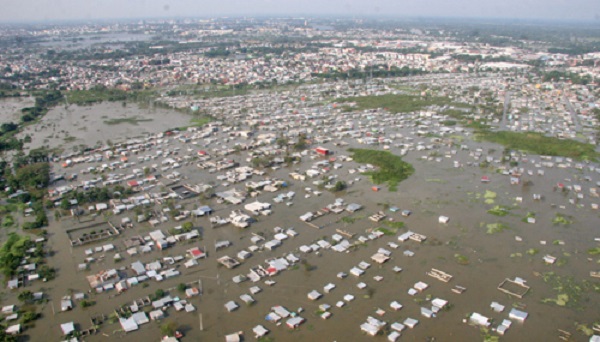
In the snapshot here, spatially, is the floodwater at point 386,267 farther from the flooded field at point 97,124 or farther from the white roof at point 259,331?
the flooded field at point 97,124

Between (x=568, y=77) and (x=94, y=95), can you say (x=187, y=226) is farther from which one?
(x=568, y=77)

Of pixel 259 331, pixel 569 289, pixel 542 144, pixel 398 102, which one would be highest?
pixel 398 102

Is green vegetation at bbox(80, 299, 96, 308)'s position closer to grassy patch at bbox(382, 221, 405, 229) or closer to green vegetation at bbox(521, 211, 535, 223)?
A: grassy patch at bbox(382, 221, 405, 229)

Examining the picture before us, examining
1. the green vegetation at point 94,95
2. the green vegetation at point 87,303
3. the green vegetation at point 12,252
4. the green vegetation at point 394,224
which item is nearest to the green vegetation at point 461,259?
the green vegetation at point 394,224

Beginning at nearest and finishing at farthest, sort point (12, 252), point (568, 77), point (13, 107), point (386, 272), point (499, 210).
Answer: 1. point (386, 272)
2. point (12, 252)
3. point (499, 210)
4. point (13, 107)
5. point (568, 77)

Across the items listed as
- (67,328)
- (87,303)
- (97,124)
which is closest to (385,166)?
(87,303)

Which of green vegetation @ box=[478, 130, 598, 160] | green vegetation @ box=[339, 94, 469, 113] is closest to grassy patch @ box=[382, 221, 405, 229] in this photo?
green vegetation @ box=[478, 130, 598, 160]

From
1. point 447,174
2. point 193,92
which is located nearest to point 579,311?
point 447,174
